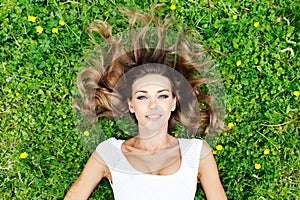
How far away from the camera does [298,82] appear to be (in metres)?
3.73

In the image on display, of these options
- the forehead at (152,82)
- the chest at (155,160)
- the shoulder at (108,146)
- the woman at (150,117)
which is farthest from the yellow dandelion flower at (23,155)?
the forehead at (152,82)

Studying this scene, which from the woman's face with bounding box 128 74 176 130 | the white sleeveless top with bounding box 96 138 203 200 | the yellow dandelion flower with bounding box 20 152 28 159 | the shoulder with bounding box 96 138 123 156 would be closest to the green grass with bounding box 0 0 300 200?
the yellow dandelion flower with bounding box 20 152 28 159

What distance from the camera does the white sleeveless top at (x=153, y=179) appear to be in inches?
131

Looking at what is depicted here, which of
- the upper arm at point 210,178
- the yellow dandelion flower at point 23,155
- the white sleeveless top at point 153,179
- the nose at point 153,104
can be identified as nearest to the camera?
the nose at point 153,104

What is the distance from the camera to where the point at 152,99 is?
3.14m

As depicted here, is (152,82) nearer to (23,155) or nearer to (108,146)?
(108,146)

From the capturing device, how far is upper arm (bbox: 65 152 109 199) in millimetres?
3475

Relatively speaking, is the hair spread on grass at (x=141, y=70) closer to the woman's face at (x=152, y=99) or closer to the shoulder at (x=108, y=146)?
the woman's face at (x=152, y=99)

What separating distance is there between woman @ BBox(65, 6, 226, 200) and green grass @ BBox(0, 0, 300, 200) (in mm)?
192

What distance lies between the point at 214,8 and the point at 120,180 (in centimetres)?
152

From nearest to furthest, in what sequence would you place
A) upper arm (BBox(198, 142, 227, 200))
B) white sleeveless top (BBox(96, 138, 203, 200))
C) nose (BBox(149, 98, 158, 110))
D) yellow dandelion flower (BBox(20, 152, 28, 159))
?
nose (BBox(149, 98, 158, 110)) < white sleeveless top (BBox(96, 138, 203, 200)) < upper arm (BBox(198, 142, 227, 200)) < yellow dandelion flower (BBox(20, 152, 28, 159))

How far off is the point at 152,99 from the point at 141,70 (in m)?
0.24

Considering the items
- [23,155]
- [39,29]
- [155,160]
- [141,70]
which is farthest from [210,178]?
[39,29]

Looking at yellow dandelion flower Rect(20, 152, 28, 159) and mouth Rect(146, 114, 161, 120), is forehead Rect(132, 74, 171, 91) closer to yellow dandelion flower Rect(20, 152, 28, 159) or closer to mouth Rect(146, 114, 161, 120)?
mouth Rect(146, 114, 161, 120)
